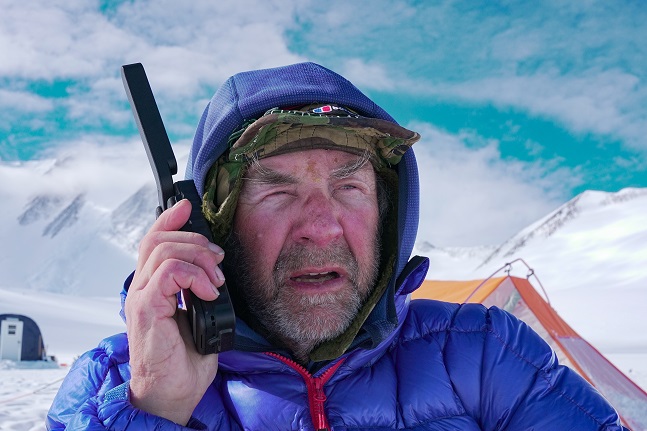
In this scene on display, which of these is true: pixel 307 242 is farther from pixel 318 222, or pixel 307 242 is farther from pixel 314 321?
pixel 314 321

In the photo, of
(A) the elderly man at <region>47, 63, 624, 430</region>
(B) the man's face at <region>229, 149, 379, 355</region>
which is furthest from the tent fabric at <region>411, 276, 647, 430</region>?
(B) the man's face at <region>229, 149, 379, 355</region>

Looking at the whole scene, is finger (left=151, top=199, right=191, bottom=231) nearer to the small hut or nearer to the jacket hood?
the jacket hood

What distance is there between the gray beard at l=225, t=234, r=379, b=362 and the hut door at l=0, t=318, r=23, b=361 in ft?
52.0

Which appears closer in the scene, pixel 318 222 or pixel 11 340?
pixel 318 222

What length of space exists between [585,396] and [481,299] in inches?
207

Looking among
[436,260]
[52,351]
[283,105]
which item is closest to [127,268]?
[436,260]

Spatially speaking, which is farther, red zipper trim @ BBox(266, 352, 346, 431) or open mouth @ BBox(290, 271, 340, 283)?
open mouth @ BBox(290, 271, 340, 283)

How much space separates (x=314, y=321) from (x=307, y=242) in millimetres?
223

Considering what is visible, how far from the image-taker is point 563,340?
6.37 meters

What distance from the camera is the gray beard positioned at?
5.58 feet

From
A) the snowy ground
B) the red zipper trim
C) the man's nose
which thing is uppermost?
the man's nose

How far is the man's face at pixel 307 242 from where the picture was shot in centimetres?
171

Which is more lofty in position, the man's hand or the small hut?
the man's hand

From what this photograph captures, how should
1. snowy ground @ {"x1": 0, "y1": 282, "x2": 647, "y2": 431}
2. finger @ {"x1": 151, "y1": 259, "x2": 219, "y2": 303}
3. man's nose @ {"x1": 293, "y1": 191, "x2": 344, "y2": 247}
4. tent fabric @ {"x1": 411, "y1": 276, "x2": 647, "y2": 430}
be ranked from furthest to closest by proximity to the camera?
1. snowy ground @ {"x1": 0, "y1": 282, "x2": 647, "y2": 431}
2. tent fabric @ {"x1": 411, "y1": 276, "x2": 647, "y2": 430}
3. man's nose @ {"x1": 293, "y1": 191, "x2": 344, "y2": 247}
4. finger @ {"x1": 151, "y1": 259, "x2": 219, "y2": 303}
